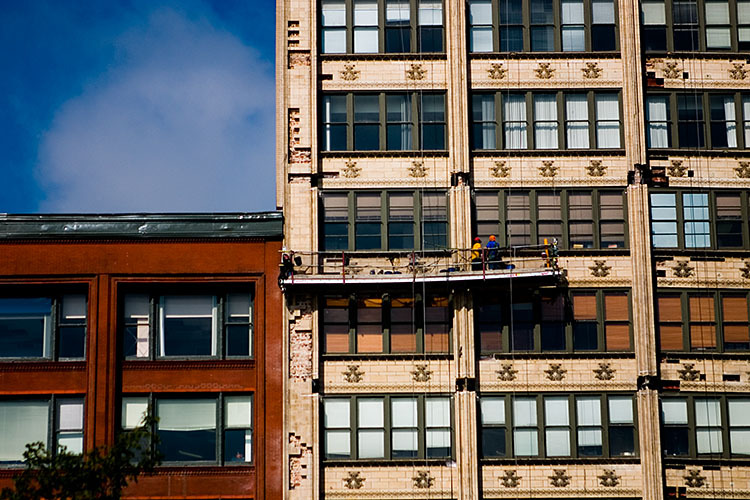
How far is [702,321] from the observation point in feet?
107

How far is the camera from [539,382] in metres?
31.9

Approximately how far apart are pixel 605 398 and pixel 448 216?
7.66 meters

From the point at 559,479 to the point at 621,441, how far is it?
2.36m

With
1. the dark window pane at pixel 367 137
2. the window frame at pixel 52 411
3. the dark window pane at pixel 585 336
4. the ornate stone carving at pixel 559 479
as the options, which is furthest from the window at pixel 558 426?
the window frame at pixel 52 411

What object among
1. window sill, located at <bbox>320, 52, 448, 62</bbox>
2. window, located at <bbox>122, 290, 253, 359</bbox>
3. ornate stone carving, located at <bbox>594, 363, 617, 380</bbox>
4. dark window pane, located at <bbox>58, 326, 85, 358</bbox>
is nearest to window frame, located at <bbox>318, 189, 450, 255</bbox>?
window, located at <bbox>122, 290, 253, 359</bbox>

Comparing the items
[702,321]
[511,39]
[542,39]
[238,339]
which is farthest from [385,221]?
Result: [702,321]

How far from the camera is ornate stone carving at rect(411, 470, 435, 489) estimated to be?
1230 inches

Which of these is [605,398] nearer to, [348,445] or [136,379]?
[348,445]

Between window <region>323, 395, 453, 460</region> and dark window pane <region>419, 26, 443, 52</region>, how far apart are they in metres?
11.6

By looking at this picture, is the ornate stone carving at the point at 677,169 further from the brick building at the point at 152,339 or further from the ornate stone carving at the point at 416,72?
the brick building at the point at 152,339

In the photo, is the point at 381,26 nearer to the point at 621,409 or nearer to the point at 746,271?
the point at 746,271

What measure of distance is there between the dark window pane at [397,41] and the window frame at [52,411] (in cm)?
1521

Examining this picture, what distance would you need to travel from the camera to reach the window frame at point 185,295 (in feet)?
106

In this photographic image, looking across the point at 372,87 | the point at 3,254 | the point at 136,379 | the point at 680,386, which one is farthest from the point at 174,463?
the point at 680,386
